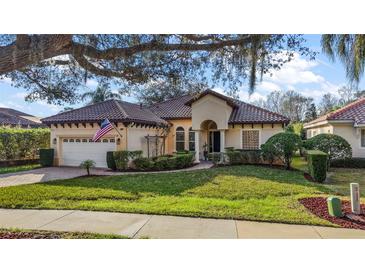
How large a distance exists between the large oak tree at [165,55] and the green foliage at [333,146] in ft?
17.5

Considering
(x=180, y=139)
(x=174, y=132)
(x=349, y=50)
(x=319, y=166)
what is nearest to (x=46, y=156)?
(x=174, y=132)

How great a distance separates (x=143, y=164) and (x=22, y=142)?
5.53 metres

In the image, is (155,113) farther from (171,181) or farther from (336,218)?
(336,218)

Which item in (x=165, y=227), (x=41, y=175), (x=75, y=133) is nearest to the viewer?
(x=165, y=227)

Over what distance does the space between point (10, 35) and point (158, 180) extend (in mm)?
5991

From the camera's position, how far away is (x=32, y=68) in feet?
21.3

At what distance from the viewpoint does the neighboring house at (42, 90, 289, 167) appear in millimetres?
11750

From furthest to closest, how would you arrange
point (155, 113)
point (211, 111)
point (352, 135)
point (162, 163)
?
point (155, 113)
point (211, 111)
point (162, 163)
point (352, 135)

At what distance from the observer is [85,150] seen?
1155cm

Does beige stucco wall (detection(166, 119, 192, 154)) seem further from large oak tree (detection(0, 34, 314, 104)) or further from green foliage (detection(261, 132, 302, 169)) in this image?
large oak tree (detection(0, 34, 314, 104))

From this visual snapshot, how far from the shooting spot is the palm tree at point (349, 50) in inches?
203

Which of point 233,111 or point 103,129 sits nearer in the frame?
point 103,129

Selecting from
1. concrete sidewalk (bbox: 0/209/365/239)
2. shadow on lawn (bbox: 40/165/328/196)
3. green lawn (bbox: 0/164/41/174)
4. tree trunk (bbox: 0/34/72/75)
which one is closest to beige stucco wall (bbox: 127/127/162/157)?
shadow on lawn (bbox: 40/165/328/196)

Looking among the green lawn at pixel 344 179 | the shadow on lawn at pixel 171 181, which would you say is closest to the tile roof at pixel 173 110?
the shadow on lawn at pixel 171 181
